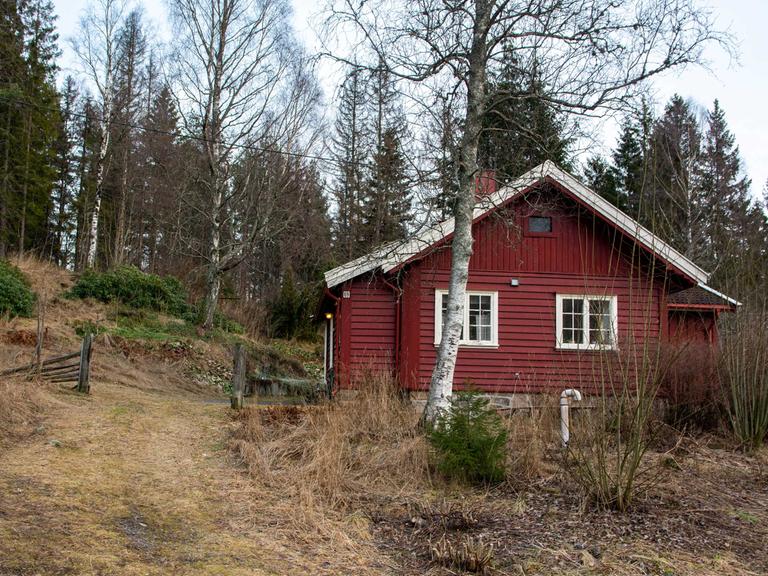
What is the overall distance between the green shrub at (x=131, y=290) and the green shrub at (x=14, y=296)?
2.16m

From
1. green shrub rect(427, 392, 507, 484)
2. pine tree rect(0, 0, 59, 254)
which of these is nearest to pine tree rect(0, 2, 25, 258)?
pine tree rect(0, 0, 59, 254)

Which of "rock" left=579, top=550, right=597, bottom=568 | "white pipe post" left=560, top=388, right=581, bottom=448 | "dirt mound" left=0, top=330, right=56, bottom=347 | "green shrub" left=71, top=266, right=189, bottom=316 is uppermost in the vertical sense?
"green shrub" left=71, top=266, right=189, bottom=316

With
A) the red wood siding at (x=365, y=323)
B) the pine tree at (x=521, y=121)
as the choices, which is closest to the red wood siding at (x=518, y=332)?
the red wood siding at (x=365, y=323)

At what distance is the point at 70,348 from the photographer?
15.8 meters

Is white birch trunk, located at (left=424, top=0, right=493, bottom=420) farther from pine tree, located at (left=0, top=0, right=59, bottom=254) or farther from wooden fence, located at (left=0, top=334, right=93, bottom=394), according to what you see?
pine tree, located at (left=0, top=0, right=59, bottom=254)

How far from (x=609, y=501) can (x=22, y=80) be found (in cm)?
2662

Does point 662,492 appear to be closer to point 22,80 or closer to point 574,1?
point 574,1

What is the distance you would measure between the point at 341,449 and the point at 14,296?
14.0 m

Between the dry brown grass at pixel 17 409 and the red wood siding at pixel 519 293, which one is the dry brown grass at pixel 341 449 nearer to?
the dry brown grass at pixel 17 409

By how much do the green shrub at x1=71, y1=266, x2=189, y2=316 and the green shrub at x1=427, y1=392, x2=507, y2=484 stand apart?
53.5 ft

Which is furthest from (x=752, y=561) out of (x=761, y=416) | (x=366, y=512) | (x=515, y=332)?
(x=515, y=332)

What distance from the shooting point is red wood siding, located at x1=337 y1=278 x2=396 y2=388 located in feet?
45.3

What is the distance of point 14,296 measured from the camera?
1720 cm

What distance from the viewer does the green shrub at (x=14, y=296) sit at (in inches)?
668
